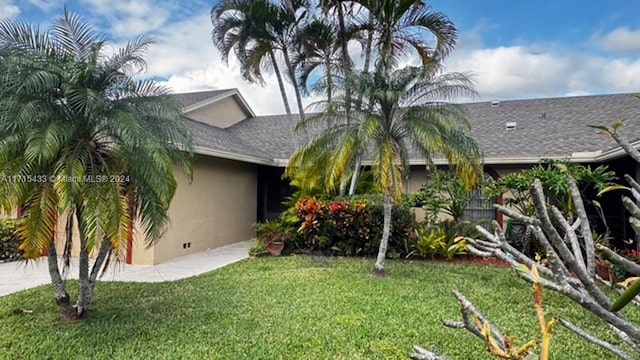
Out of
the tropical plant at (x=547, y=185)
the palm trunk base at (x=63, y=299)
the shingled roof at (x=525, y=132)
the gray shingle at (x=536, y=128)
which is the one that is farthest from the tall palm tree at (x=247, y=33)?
the palm trunk base at (x=63, y=299)

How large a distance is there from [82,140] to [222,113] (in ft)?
39.4

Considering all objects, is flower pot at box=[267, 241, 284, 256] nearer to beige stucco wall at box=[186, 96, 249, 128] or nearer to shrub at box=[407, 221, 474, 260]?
shrub at box=[407, 221, 474, 260]

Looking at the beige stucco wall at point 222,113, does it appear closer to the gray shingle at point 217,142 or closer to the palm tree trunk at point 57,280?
the gray shingle at point 217,142

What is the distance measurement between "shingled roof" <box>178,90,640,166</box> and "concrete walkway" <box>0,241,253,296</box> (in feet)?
10.3

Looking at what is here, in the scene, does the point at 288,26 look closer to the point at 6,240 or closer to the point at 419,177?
the point at 419,177

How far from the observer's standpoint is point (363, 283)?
8008 millimetres

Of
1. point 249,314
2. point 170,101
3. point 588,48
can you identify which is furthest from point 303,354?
point 588,48

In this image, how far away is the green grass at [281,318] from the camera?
4.89m

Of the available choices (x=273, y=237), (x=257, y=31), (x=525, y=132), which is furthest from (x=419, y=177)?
(x=257, y=31)

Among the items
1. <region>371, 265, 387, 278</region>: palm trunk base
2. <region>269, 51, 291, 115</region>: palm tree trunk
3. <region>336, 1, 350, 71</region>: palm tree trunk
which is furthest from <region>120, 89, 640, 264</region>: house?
<region>371, 265, 387, 278</region>: palm trunk base

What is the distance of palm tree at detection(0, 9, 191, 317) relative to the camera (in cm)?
505

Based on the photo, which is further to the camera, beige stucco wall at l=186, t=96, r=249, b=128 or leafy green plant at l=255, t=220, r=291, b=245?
beige stucco wall at l=186, t=96, r=249, b=128

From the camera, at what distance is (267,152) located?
15227 millimetres

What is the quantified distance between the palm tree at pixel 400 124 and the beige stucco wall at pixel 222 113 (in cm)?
802
